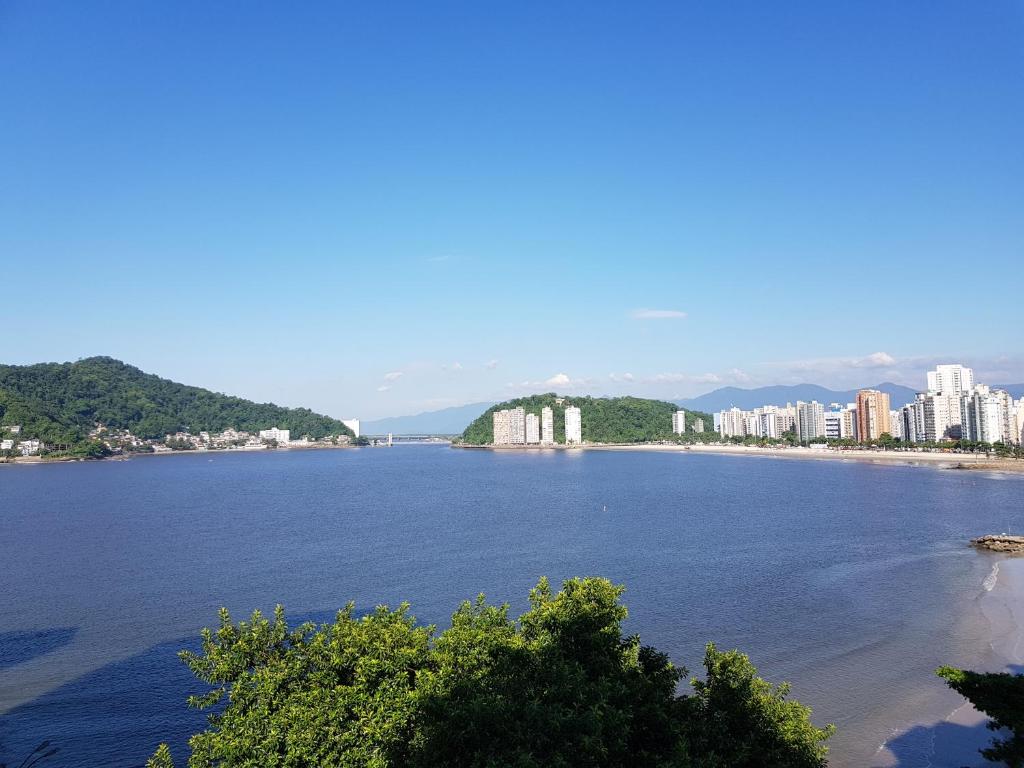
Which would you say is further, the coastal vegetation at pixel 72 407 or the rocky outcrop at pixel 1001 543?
the coastal vegetation at pixel 72 407

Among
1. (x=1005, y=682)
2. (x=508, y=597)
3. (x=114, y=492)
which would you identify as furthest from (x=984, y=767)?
(x=114, y=492)

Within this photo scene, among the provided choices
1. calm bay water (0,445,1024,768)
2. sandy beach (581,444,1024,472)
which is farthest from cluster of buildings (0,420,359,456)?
sandy beach (581,444,1024,472)

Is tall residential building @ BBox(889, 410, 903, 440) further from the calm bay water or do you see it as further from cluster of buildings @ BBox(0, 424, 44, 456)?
cluster of buildings @ BBox(0, 424, 44, 456)

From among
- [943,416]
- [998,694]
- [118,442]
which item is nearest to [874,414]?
[943,416]

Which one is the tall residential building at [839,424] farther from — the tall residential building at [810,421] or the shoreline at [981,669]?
the shoreline at [981,669]

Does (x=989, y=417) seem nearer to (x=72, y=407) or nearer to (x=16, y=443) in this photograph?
(x=16, y=443)

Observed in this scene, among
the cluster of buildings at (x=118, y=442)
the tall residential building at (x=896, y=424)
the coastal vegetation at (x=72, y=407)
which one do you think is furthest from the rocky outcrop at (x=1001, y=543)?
the cluster of buildings at (x=118, y=442)
